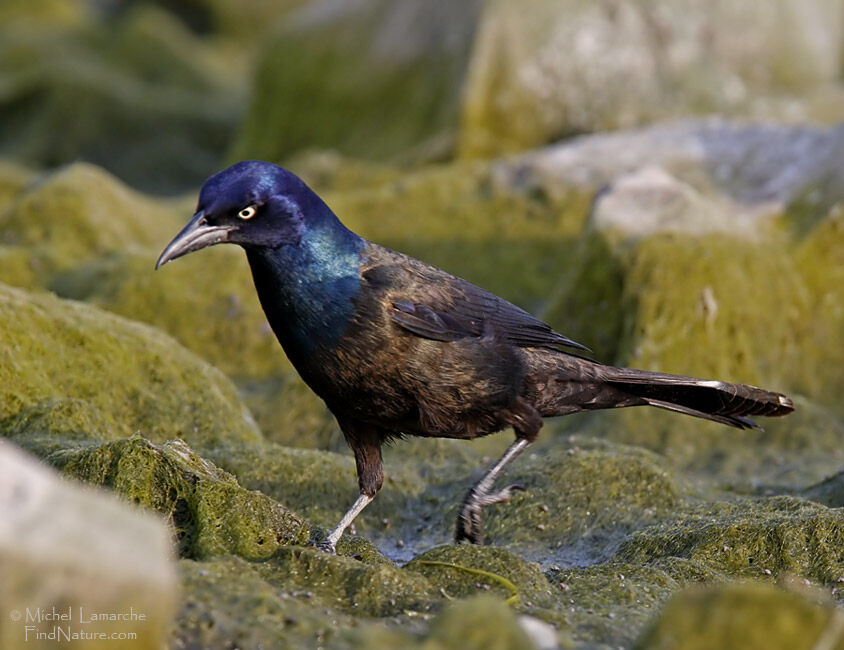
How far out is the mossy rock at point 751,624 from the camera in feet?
11.4

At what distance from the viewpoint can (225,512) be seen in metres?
5.24

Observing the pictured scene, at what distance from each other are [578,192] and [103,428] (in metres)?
7.23

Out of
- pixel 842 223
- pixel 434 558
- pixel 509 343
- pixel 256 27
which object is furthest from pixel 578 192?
pixel 256 27

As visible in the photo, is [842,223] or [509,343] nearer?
[509,343]

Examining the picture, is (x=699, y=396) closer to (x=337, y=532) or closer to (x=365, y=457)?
(x=365, y=457)

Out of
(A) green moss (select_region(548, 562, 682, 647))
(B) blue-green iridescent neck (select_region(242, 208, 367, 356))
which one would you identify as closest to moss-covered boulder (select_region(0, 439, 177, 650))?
(A) green moss (select_region(548, 562, 682, 647))

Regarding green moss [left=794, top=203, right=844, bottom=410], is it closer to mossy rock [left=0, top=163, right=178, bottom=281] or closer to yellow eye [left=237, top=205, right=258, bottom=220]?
yellow eye [left=237, top=205, right=258, bottom=220]

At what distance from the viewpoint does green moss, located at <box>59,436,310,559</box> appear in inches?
203

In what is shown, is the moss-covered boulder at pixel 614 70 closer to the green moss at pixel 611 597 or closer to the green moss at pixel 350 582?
the green moss at pixel 611 597

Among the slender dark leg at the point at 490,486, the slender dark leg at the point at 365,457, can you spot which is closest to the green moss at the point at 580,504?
the slender dark leg at the point at 490,486

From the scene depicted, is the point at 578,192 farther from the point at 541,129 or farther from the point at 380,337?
the point at 380,337

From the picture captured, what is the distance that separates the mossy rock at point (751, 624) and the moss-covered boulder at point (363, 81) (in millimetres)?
12459

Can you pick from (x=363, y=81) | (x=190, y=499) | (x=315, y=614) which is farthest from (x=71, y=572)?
(x=363, y=81)

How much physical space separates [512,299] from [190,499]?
6.59 metres
